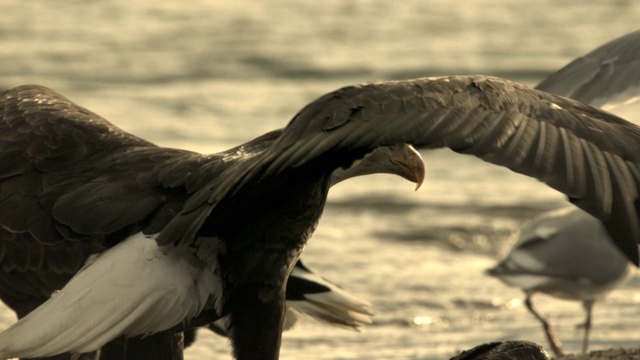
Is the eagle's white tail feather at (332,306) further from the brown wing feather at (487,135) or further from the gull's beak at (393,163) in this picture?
the brown wing feather at (487,135)

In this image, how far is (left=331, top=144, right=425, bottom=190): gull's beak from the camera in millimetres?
4465

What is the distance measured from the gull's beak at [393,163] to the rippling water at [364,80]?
2.19 m

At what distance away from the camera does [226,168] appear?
Answer: 4367 mm

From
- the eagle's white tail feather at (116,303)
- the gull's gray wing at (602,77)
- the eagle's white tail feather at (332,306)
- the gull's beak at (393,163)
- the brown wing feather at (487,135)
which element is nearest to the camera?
the brown wing feather at (487,135)

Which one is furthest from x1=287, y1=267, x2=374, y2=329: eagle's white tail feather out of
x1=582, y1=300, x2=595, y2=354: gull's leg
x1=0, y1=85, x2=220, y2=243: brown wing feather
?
x1=582, y1=300, x2=595, y2=354: gull's leg

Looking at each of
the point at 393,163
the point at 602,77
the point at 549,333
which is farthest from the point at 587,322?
the point at 393,163

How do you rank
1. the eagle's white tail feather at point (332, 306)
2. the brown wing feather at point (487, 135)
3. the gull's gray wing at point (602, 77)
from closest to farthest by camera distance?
1. the brown wing feather at point (487, 135)
2. the eagle's white tail feather at point (332, 306)
3. the gull's gray wing at point (602, 77)

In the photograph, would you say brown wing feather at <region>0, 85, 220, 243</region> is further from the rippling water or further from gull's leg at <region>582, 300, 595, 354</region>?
gull's leg at <region>582, 300, 595, 354</region>

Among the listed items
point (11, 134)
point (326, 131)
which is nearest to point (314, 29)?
point (11, 134)

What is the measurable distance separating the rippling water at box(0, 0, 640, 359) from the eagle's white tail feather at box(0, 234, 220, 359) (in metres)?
2.15

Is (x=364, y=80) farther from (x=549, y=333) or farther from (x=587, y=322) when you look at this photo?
(x=549, y=333)

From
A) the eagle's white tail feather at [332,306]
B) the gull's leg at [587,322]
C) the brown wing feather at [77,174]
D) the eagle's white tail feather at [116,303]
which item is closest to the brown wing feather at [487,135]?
the eagle's white tail feather at [116,303]

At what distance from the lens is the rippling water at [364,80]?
24.1ft

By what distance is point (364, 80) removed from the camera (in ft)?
38.2
